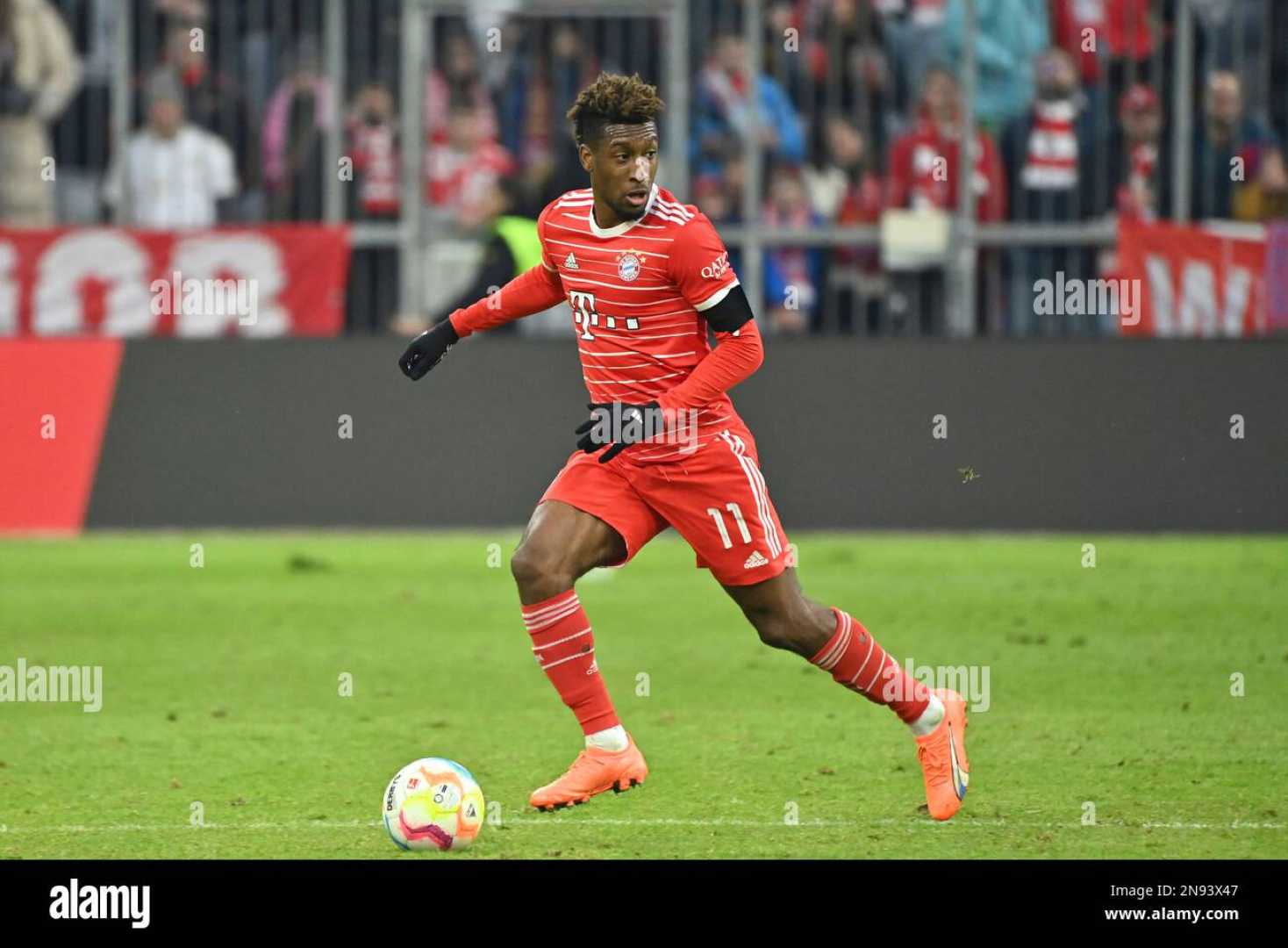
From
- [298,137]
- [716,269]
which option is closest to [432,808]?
[716,269]

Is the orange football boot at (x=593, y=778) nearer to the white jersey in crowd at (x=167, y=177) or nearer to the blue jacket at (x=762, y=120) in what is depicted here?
the blue jacket at (x=762, y=120)

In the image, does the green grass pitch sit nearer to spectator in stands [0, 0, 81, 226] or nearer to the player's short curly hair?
the player's short curly hair

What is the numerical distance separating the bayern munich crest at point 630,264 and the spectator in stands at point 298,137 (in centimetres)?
792

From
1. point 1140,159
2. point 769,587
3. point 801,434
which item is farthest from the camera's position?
point 1140,159

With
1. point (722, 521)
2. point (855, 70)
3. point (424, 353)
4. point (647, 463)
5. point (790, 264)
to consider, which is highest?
point (855, 70)

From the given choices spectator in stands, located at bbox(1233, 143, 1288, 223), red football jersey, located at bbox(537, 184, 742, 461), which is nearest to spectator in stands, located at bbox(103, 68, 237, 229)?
spectator in stands, located at bbox(1233, 143, 1288, 223)

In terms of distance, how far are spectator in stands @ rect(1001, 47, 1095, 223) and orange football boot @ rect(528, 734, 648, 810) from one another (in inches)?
321

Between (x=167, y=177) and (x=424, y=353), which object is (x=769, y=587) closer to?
(x=424, y=353)

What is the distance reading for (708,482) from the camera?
707 cm

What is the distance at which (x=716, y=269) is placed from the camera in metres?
6.91

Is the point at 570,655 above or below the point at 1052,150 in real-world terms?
below

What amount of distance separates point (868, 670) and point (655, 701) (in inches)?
92.0

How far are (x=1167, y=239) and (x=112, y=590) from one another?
680 cm
